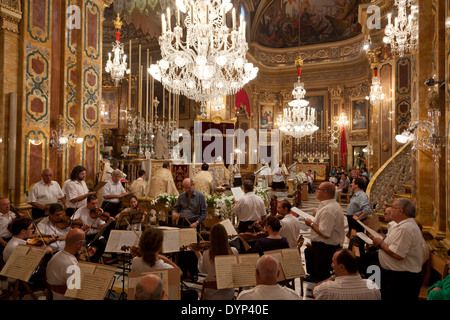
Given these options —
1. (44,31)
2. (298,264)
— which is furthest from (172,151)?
(298,264)

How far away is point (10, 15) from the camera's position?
5539mm

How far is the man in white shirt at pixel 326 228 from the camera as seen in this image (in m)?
3.86

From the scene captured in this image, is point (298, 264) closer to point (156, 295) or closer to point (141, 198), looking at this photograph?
point (156, 295)

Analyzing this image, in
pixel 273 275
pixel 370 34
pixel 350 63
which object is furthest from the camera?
pixel 350 63

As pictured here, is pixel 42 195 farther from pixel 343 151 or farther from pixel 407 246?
pixel 343 151

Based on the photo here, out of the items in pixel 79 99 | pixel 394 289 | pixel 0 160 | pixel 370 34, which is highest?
pixel 370 34

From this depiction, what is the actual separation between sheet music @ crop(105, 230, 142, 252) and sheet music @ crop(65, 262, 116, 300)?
1176 mm

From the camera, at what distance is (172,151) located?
10.7 meters

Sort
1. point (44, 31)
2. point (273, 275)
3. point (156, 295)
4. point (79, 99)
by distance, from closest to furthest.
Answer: point (156, 295), point (273, 275), point (44, 31), point (79, 99)

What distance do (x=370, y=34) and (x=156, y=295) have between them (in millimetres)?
14767

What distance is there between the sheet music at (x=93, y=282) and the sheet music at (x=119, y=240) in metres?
1.18

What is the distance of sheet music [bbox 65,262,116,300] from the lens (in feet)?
8.00

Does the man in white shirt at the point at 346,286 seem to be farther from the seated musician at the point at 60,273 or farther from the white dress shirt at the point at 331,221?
the seated musician at the point at 60,273

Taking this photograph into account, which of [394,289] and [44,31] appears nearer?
[394,289]
